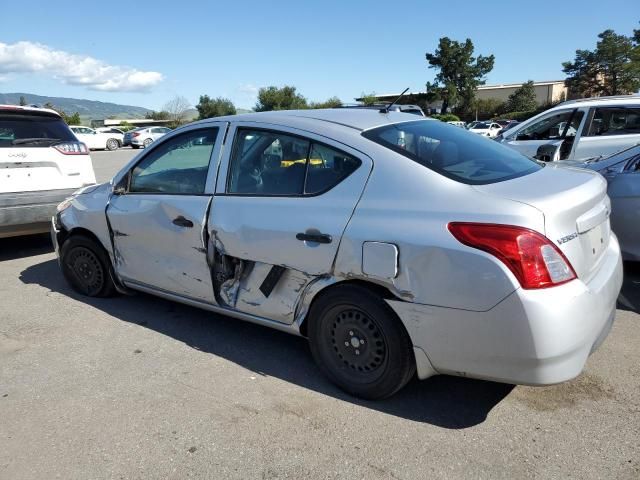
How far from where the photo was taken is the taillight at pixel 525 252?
2.38 m

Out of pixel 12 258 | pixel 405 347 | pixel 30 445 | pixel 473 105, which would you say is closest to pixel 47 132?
pixel 12 258

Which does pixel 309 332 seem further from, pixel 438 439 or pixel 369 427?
pixel 438 439

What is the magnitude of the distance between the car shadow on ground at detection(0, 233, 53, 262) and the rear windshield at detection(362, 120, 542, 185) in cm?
533

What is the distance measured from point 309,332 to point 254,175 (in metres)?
1.09

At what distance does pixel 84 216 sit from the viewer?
14.7 feet

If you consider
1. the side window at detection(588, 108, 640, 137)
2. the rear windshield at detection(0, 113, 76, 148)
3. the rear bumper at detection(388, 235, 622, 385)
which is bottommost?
the rear bumper at detection(388, 235, 622, 385)

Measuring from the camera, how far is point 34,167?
5941 mm

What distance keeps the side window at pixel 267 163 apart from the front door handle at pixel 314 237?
305mm

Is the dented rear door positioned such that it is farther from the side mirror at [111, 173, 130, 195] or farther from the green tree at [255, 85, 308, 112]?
the green tree at [255, 85, 308, 112]

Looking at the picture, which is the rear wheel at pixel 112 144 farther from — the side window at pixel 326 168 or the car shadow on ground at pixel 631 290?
the side window at pixel 326 168

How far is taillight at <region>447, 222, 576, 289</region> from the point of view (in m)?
2.38

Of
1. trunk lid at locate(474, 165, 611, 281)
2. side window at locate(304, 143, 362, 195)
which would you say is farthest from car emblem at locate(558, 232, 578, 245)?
side window at locate(304, 143, 362, 195)

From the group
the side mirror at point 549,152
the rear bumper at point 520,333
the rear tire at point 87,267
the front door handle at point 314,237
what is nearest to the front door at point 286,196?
the front door handle at point 314,237

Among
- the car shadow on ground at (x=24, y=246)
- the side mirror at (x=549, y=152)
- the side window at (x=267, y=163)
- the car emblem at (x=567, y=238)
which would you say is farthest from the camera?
the side mirror at (x=549, y=152)
